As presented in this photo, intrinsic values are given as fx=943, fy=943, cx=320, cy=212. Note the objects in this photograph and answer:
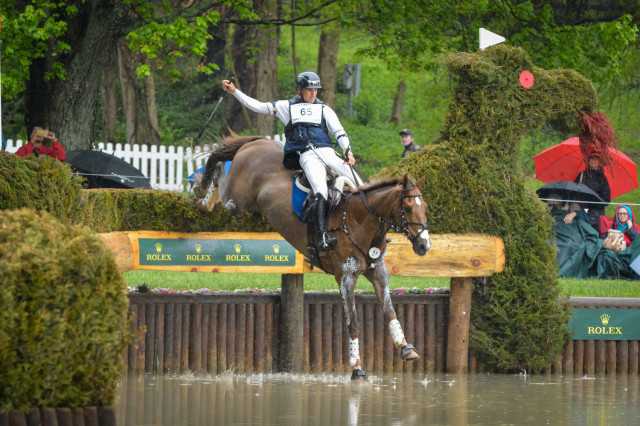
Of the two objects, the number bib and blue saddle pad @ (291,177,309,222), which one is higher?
the number bib

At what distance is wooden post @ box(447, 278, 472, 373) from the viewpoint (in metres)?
12.2

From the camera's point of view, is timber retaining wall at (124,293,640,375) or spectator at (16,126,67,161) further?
spectator at (16,126,67,161)

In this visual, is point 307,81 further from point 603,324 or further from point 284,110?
point 603,324

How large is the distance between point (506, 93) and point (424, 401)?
4.57 metres

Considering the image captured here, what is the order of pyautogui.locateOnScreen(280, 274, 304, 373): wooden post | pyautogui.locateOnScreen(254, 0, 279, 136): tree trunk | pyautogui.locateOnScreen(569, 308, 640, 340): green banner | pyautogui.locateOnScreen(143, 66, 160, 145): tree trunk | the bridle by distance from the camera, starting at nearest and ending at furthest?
1. the bridle
2. pyautogui.locateOnScreen(280, 274, 304, 373): wooden post
3. pyautogui.locateOnScreen(569, 308, 640, 340): green banner
4. pyautogui.locateOnScreen(254, 0, 279, 136): tree trunk
5. pyautogui.locateOnScreen(143, 66, 160, 145): tree trunk

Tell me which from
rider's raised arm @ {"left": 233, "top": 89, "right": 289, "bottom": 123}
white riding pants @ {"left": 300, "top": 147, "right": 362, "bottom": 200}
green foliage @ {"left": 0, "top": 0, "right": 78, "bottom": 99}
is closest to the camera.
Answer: white riding pants @ {"left": 300, "top": 147, "right": 362, "bottom": 200}

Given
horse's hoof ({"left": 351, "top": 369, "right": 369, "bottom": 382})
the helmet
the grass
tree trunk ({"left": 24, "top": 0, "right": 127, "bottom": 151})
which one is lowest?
horse's hoof ({"left": 351, "top": 369, "right": 369, "bottom": 382})

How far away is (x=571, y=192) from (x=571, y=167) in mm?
2378

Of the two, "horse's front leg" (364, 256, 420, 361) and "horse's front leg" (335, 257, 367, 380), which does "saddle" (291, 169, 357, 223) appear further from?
"horse's front leg" (364, 256, 420, 361)

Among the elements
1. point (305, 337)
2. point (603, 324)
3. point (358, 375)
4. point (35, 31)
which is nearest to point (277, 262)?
point (305, 337)

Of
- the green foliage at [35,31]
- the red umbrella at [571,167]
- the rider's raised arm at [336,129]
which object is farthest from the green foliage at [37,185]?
the red umbrella at [571,167]

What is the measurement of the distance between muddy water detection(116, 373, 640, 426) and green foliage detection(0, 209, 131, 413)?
2.25 metres

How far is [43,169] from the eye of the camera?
9453mm

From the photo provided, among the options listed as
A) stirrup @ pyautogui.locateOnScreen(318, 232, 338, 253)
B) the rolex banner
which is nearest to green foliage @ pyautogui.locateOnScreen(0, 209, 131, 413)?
stirrup @ pyautogui.locateOnScreen(318, 232, 338, 253)
